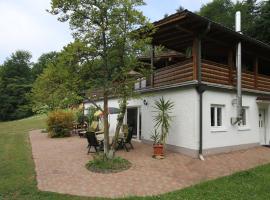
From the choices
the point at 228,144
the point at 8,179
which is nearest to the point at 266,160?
the point at 228,144

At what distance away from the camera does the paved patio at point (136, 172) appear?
9.09m

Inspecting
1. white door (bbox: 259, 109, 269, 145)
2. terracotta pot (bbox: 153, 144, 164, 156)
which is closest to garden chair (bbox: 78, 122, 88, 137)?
terracotta pot (bbox: 153, 144, 164, 156)

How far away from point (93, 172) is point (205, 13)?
37.7 m

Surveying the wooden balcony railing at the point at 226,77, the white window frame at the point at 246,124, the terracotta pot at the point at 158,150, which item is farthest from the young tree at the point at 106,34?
the white window frame at the point at 246,124

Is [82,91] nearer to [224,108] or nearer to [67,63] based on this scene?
[67,63]

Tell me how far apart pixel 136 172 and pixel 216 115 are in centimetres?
576

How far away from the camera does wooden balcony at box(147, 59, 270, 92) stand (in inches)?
565

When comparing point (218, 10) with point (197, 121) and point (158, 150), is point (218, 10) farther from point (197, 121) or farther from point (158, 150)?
point (158, 150)

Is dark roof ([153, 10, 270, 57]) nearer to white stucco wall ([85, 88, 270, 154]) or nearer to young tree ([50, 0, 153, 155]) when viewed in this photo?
young tree ([50, 0, 153, 155])

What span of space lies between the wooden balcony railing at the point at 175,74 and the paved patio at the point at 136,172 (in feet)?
11.4

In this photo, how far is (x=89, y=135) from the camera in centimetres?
1397

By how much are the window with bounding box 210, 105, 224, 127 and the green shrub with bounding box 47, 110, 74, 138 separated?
11.6 meters

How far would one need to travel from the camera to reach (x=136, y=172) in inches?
432

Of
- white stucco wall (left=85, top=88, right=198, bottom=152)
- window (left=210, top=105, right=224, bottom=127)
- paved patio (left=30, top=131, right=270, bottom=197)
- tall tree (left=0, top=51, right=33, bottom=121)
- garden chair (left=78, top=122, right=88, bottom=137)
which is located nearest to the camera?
paved patio (left=30, top=131, right=270, bottom=197)
